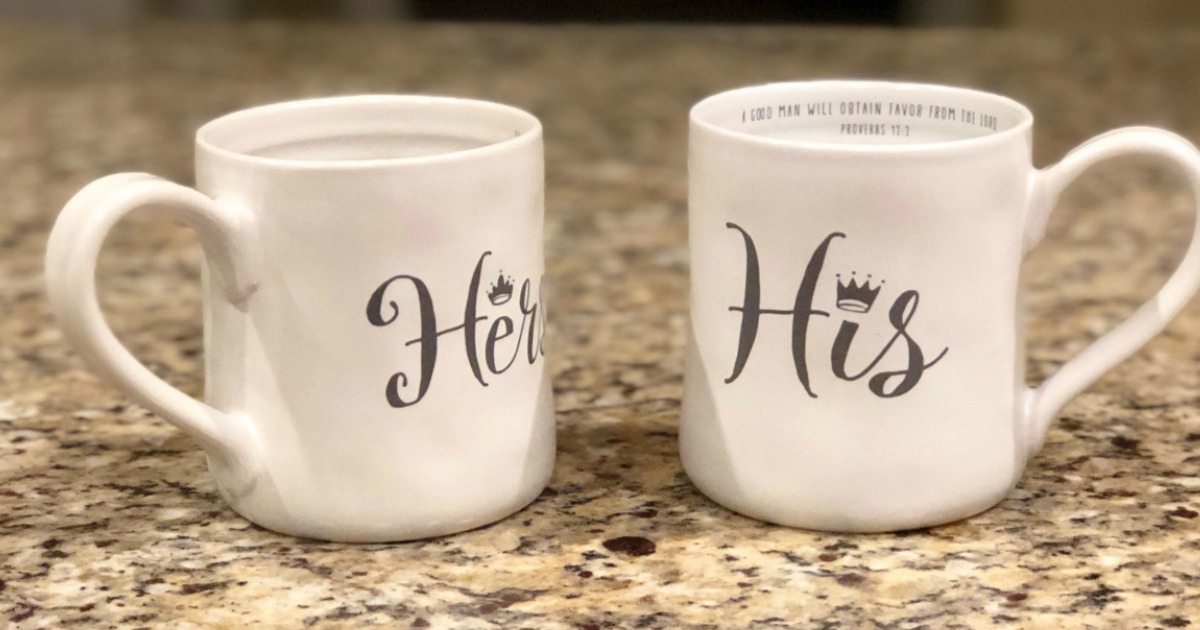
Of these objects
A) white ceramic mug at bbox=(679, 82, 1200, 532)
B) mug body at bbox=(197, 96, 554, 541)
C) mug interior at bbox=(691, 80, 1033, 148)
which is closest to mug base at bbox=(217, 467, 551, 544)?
mug body at bbox=(197, 96, 554, 541)

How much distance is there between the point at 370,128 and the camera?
69cm

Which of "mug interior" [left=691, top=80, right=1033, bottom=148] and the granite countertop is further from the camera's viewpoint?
"mug interior" [left=691, top=80, right=1033, bottom=148]

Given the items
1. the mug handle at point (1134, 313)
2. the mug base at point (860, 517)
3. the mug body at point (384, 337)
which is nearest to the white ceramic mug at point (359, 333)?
the mug body at point (384, 337)

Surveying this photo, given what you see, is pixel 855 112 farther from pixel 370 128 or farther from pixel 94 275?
pixel 94 275

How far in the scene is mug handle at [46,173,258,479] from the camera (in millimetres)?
534

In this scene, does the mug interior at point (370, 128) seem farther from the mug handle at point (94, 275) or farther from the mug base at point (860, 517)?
the mug base at point (860, 517)

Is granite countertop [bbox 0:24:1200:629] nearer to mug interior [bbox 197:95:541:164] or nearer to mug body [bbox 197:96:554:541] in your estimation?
mug body [bbox 197:96:554:541]

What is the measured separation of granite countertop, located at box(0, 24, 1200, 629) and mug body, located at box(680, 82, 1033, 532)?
3 cm

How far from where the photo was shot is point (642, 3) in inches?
77.4

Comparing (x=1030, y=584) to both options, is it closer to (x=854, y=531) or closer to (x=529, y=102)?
(x=854, y=531)

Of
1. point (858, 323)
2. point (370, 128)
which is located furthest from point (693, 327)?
point (370, 128)

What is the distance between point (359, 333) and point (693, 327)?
166 millimetres

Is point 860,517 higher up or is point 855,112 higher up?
point 855,112

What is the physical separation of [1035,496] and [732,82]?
1064mm
